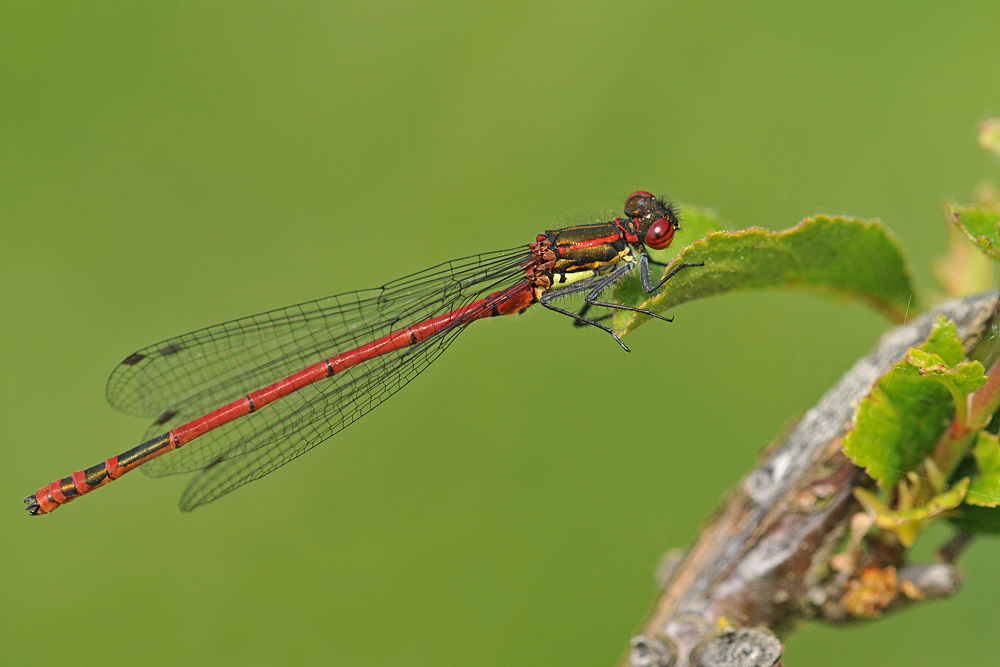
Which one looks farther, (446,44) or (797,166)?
(446,44)

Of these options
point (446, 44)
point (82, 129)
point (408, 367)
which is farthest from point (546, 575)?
point (82, 129)

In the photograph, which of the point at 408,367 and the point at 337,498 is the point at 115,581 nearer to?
the point at 337,498

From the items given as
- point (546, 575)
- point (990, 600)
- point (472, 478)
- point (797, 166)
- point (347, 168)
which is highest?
point (347, 168)

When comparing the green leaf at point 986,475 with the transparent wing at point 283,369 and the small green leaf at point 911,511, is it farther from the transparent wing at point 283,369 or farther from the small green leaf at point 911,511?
the transparent wing at point 283,369

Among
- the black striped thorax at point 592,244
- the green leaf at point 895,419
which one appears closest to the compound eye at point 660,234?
the black striped thorax at point 592,244

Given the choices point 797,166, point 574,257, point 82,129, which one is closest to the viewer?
point 574,257

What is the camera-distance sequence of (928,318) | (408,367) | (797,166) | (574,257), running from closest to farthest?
(928,318) < (574,257) < (408,367) < (797,166)

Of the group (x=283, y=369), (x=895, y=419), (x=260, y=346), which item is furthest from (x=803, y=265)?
(x=260, y=346)
